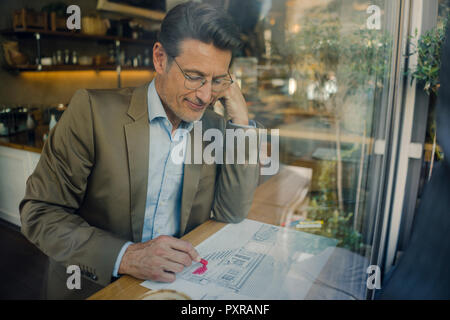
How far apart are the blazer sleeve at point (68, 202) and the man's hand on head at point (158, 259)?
49mm

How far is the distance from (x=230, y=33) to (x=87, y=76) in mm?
3153

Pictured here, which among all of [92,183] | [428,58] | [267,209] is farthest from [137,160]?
[428,58]

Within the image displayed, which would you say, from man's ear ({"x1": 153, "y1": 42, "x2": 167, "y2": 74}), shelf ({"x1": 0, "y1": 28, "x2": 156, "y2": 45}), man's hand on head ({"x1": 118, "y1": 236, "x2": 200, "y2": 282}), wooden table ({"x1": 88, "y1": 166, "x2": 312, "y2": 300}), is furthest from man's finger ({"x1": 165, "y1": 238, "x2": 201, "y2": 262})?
shelf ({"x1": 0, "y1": 28, "x2": 156, "y2": 45})

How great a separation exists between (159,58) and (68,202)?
56 cm

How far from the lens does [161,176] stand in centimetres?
109

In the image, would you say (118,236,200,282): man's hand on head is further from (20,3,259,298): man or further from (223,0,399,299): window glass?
(223,0,399,299): window glass

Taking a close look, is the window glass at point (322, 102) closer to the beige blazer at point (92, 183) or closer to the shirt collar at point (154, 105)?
the shirt collar at point (154, 105)

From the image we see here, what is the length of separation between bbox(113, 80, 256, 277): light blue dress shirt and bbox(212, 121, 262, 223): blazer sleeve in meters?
0.18

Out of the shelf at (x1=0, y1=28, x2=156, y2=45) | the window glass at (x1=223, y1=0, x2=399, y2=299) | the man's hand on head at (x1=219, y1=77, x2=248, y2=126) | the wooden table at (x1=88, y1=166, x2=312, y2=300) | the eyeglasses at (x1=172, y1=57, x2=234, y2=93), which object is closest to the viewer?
the wooden table at (x1=88, y1=166, x2=312, y2=300)

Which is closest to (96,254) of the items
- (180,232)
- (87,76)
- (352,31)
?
(180,232)

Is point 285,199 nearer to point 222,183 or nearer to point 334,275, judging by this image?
point 222,183

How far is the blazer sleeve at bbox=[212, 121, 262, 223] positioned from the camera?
3.94ft

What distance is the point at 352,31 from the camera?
221 centimetres

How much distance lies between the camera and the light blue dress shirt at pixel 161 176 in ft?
3.51
